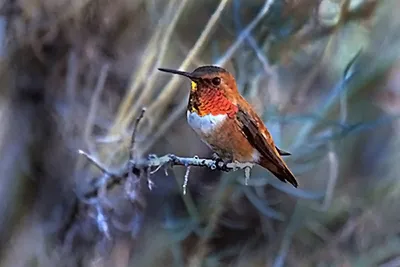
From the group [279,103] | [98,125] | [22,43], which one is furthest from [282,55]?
[22,43]

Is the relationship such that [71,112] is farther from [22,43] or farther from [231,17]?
[231,17]

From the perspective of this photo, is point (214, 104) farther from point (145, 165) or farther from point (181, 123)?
point (181, 123)

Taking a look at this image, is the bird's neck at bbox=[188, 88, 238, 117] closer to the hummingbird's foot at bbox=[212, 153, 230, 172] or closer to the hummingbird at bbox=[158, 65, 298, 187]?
the hummingbird at bbox=[158, 65, 298, 187]

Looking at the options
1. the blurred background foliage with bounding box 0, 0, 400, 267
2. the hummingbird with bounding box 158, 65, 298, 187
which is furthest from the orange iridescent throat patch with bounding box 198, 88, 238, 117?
the blurred background foliage with bounding box 0, 0, 400, 267

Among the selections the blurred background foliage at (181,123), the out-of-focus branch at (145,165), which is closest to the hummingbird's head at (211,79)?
the out-of-focus branch at (145,165)

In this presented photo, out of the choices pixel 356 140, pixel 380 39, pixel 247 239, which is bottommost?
pixel 247 239

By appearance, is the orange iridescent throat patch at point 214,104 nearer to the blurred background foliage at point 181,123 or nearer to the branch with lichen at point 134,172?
the branch with lichen at point 134,172
